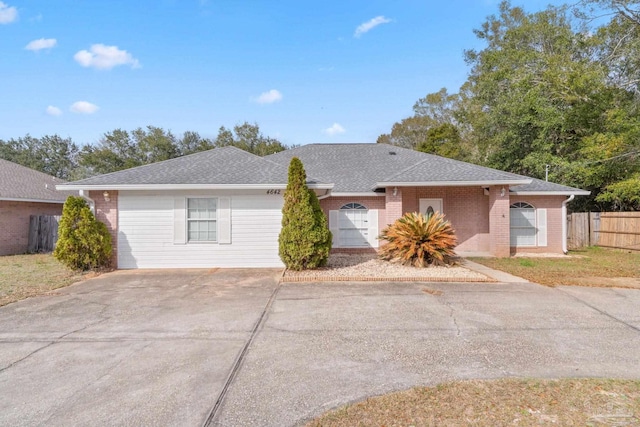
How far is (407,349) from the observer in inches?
156

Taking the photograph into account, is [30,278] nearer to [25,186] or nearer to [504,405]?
[25,186]

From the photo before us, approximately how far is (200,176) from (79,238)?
357 cm

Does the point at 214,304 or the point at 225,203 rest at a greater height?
the point at 225,203

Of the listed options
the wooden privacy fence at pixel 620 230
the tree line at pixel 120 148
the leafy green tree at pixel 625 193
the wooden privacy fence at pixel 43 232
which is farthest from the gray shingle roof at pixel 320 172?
the tree line at pixel 120 148

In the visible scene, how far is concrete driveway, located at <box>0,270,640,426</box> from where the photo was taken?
114 inches

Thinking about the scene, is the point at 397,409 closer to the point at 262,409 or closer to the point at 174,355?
the point at 262,409

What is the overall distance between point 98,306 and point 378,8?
14097 millimetres

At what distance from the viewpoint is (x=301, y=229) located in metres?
8.67

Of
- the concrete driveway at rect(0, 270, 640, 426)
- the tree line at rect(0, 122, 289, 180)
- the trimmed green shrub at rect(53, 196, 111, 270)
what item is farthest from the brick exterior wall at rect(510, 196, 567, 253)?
the tree line at rect(0, 122, 289, 180)

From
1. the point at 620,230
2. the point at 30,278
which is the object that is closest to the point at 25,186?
the point at 30,278

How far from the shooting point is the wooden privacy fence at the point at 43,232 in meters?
14.4

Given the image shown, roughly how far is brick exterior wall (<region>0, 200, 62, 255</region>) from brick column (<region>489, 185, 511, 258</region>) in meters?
19.8

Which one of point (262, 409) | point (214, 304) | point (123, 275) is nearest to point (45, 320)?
point (214, 304)

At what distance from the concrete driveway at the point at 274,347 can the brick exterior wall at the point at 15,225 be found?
33.8ft
